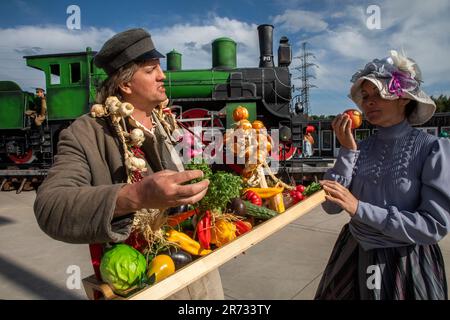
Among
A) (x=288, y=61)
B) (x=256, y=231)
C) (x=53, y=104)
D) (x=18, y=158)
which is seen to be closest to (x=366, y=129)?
(x=288, y=61)

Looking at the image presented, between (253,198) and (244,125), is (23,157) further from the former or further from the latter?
(253,198)

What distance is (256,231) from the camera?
116 cm

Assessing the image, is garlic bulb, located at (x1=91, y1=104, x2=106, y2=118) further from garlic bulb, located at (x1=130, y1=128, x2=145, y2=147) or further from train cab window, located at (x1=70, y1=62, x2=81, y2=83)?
train cab window, located at (x1=70, y1=62, x2=81, y2=83)

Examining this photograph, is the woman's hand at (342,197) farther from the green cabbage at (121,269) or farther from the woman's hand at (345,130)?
the green cabbage at (121,269)

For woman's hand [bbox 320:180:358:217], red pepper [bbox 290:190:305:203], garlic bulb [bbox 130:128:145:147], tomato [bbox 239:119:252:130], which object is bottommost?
red pepper [bbox 290:190:305:203]

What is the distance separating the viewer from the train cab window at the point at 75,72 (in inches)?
295

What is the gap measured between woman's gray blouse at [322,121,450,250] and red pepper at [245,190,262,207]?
41 centimetres

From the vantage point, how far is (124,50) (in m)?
1.14

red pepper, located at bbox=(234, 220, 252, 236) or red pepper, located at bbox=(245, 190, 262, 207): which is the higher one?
red pepper, located at bbox=(245, 190, 262, 207)

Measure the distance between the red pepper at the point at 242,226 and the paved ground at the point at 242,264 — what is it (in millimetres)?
1512

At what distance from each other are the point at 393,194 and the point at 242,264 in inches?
95.2

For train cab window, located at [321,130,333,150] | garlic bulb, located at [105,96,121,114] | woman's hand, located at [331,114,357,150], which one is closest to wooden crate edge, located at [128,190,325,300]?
woman's hand, located at [331,114,357,150]

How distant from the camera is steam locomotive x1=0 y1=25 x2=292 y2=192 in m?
7.22

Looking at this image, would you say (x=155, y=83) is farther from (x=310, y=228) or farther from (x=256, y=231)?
(x=310, y=228)
